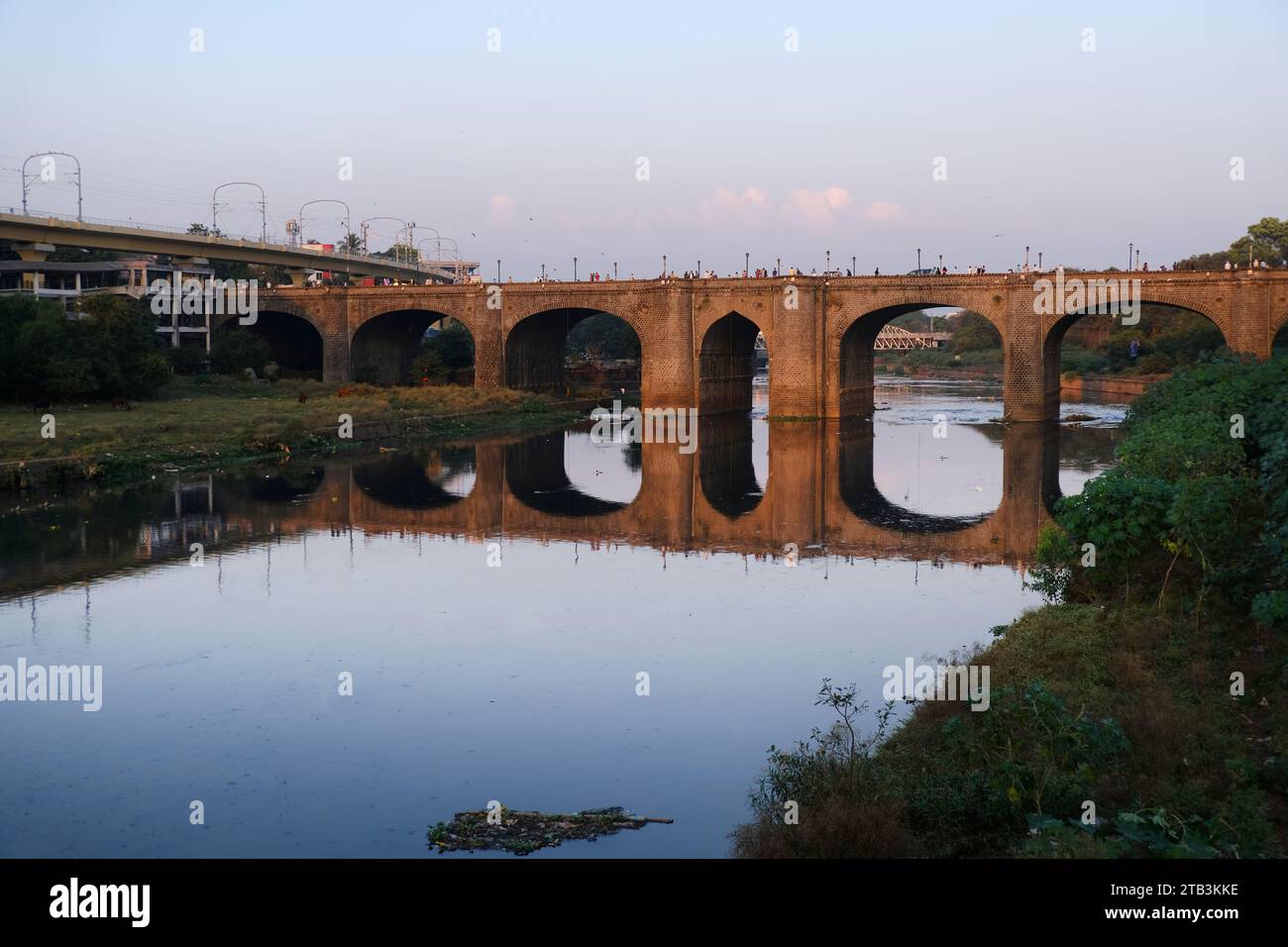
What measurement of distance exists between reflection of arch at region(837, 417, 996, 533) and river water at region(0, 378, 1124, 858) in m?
0.20

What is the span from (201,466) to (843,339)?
3132 cm

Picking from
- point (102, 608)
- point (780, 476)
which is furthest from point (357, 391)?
point (102, 608)

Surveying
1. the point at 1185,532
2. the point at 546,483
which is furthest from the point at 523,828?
the point at 546,483

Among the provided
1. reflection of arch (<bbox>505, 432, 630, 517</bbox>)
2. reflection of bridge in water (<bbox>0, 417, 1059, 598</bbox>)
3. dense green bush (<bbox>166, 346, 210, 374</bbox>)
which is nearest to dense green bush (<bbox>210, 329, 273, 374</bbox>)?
dense green bush (<bbox>166, 346, 210, 374</bbox>)

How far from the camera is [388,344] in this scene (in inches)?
2995

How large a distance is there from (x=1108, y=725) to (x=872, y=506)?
22.2 meters

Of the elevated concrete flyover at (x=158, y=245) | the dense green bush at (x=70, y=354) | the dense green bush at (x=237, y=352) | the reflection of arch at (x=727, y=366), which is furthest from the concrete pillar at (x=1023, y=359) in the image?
the elevated concrete flyover at (x=158, y=245)

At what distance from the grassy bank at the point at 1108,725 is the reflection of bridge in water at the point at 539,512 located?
706cm

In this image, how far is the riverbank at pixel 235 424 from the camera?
36.9 meters

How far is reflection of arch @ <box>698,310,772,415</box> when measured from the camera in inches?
2472

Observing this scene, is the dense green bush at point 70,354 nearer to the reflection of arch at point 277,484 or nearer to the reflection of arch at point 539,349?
the reflection of arch at point 277,484

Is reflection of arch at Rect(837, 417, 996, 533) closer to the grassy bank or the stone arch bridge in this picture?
the grassy bank

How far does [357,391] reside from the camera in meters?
64.2
